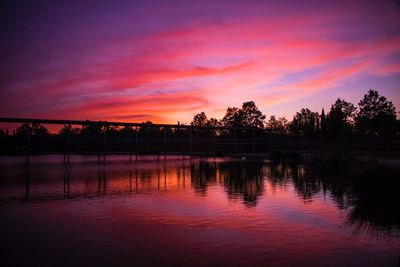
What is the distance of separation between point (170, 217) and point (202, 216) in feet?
4.38

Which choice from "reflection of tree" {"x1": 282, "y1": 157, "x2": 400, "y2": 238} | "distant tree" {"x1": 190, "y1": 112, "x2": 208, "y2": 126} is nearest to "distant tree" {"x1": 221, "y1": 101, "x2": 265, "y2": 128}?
"distant tree" {"x1": 190, "y1": 112, "x2": 208, "y2": 126}

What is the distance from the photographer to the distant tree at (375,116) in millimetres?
89875

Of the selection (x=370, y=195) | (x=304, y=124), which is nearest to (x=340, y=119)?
(x=304, y=124)

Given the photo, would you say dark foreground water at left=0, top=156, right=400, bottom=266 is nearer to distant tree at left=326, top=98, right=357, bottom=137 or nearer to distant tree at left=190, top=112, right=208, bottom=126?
distant tree at left=326, top=98, right=357, bottom=137

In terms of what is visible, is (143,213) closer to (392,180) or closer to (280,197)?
(280,197)

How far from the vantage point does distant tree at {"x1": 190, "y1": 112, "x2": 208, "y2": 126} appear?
141 meters

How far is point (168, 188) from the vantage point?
79.1 feet

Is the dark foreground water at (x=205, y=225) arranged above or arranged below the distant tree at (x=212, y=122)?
below

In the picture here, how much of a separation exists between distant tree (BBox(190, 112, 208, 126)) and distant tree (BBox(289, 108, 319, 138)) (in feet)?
115

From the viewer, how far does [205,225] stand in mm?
13492

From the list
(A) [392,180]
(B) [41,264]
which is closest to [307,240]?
(B) [41,264]

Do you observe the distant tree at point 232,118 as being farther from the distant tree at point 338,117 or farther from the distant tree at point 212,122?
the distant tree at point 338,117

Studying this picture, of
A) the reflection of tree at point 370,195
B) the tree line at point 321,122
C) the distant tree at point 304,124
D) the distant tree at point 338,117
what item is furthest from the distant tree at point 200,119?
the reflection of tree at point 370,195

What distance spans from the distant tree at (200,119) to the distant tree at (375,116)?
58.7m
